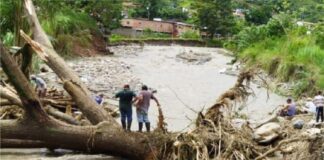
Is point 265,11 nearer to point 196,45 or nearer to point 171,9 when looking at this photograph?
point 196,45

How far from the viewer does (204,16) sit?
50.0m

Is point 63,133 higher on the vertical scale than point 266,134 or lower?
higher

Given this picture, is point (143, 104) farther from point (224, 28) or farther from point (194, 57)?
point (224, 28)

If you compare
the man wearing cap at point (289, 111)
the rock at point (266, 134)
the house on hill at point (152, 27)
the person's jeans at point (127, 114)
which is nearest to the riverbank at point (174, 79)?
the rock at point (266, 134)

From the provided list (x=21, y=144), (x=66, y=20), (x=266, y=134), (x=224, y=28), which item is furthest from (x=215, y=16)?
(x=21, y=144)

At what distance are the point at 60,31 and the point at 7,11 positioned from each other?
6999 mm

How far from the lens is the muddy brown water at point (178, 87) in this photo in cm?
1191

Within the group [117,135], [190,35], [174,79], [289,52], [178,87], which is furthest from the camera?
[190,35]

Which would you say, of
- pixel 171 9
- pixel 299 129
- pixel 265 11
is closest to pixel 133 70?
pixel 299 129

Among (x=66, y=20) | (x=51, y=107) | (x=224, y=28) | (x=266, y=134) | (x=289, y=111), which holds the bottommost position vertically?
(x=224, y=28)

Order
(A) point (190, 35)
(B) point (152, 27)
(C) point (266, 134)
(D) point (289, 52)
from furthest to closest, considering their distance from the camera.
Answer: (B) point (152, 27), (A) point (190, 35), (D) point (289, 52), (C) point (266, 134)

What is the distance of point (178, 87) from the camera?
24.7 metres

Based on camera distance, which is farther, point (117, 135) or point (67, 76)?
point (67, 76)

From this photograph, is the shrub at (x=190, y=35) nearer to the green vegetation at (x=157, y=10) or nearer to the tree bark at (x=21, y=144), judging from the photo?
the green vegetation at (x=157, y=10)
